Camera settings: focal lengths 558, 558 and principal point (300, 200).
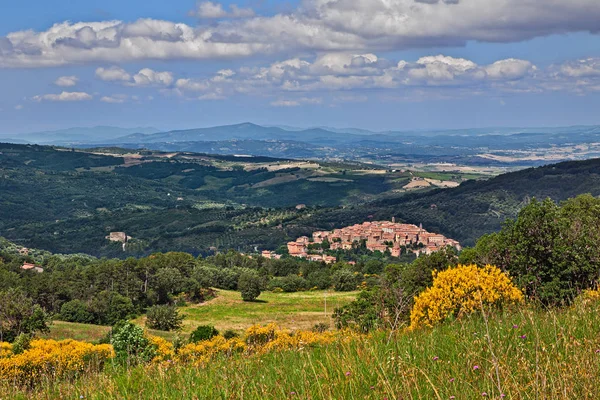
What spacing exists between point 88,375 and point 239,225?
160m

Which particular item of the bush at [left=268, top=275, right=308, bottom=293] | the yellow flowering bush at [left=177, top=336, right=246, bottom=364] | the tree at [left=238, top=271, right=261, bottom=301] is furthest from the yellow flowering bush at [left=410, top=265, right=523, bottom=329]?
the bush at [left=268, top=275, right=308, bottom=293]

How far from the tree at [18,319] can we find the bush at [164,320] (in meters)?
7.92

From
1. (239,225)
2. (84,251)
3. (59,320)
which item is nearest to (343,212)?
(239,225)

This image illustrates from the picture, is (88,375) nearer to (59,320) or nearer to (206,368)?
(206,368)

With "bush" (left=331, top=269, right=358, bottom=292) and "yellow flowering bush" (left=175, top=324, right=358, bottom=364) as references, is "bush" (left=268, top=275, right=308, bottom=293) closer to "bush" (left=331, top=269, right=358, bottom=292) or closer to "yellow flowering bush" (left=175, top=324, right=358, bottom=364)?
"bush" (left=331, top=269, right=358, bottom=292)

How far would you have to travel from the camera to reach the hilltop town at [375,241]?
117 metres

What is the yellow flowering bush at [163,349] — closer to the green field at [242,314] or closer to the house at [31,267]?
the green field at [242,314]

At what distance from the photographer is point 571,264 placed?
Answer: 19.8 meters

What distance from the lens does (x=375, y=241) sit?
125 m

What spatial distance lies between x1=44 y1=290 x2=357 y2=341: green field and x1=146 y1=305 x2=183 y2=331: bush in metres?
0.93

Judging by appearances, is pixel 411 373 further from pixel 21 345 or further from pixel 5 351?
pixel 21 345

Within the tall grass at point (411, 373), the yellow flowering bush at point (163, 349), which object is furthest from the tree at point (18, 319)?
the tall grass at point (411, 373)

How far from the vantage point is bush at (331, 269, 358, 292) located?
65375 millimetres

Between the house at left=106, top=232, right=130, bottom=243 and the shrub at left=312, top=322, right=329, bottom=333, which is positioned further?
the house at left=106, top=232, right=130, bottom=243
